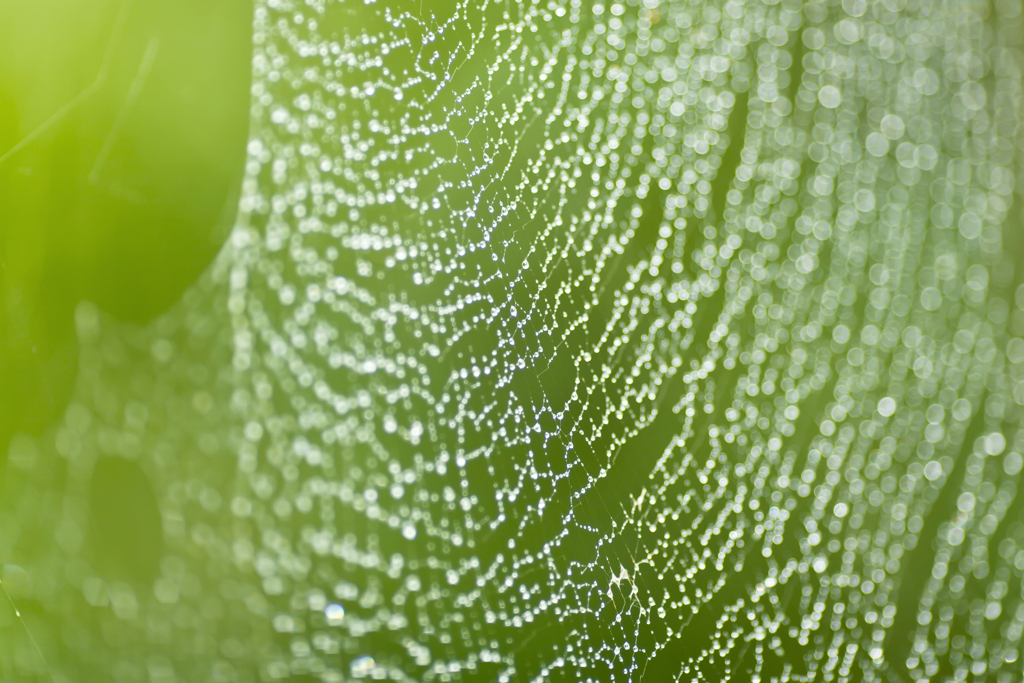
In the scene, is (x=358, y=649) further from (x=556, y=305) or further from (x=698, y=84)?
(x=698, y=84)

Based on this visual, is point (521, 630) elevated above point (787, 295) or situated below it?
below

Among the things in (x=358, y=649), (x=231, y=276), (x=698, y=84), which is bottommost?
(x=358, y=649)

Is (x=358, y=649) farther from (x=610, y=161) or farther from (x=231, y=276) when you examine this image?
(x=610, y=161)

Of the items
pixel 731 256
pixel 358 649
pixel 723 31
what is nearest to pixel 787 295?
pixel 731 256

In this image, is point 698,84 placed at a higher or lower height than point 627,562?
higher

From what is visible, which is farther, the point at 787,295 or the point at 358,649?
the point at 787,295

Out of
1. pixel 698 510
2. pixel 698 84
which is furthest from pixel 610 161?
pixel 698 510
